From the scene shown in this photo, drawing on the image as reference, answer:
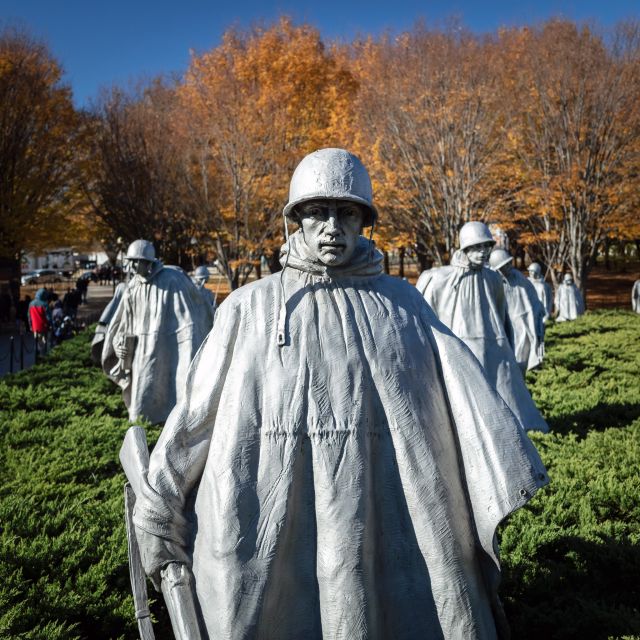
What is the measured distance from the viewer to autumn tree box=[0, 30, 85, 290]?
83.5 ft

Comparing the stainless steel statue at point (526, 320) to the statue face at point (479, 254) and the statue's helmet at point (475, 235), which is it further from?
the statue's helmet at point (475, 235)

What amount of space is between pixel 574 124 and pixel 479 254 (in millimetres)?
16280

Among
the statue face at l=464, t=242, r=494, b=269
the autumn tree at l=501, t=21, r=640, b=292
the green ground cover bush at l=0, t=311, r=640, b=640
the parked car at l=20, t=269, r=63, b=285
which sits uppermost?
the autumn tree at l=501, t=21, r=640, b=292

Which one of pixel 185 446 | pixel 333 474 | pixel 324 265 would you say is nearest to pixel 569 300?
pixel 324 265

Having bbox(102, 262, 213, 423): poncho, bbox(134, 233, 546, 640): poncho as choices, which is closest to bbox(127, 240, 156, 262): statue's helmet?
bbox(102, 262, 213, 423): poncho

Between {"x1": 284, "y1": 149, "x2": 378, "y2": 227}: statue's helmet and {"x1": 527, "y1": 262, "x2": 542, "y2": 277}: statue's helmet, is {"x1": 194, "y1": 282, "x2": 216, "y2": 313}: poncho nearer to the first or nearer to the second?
{"x1": 284, "y1": 149, "x2": 378, "y2": 227}: statue's helmet

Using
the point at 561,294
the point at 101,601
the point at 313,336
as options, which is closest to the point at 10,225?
the point at 561,294

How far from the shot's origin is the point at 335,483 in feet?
8.56

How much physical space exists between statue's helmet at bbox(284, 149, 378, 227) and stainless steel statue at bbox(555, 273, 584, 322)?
79.3 feet

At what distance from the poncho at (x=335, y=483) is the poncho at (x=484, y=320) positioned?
17.3 feet

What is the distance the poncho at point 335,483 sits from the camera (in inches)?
102

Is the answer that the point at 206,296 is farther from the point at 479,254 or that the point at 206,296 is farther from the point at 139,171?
the point at 139,171

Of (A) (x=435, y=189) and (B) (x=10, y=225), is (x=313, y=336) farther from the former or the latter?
(B) (x=10, y=225)

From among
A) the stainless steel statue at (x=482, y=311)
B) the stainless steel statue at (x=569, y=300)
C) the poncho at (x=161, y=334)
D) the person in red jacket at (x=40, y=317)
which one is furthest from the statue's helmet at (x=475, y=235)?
the stainless steel statue at (x=569, y=300)
